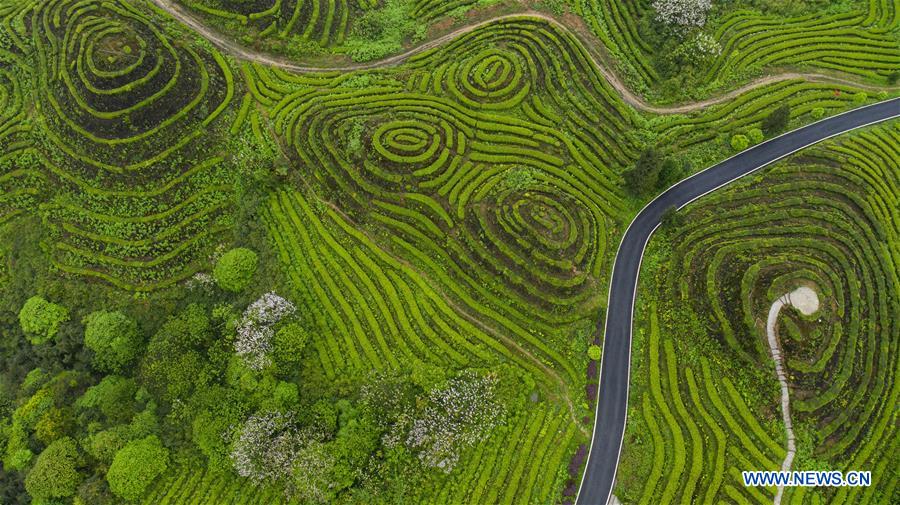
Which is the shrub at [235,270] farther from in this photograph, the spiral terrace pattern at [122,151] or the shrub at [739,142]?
the shrub at [739,142]

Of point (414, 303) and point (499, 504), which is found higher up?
point (414, 303)

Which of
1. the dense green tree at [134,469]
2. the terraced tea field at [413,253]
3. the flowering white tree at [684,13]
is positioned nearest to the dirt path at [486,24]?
the terraced tea field at [413,253]

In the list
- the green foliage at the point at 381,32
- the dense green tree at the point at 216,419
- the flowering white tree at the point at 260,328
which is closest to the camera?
the dense green tree at the point at 216,419

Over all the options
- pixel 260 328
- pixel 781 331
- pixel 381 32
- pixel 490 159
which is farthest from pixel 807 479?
pixel 381 32

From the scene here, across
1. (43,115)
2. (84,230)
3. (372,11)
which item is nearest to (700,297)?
(372,11)

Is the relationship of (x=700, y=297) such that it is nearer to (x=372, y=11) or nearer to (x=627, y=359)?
(x=627, y=359)

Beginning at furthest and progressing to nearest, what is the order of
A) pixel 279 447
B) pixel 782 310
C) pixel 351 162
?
pixel 351 162
pixel 782 310
pixel 279 447

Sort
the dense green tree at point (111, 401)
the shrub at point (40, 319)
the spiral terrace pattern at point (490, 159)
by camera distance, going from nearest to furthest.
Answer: the dense green tree at point (111, 401), the spiral terrace pattern at point (490, 159), the shrub at point (40, 319)
